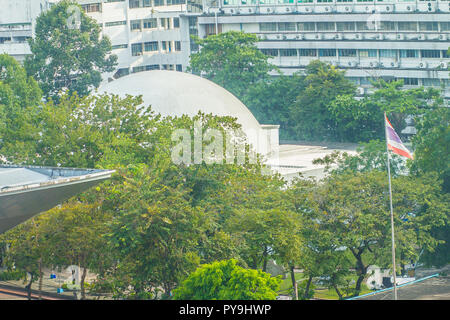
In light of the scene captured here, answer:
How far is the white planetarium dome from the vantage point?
4819 cm

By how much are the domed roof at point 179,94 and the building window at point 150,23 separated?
48952 millimetres

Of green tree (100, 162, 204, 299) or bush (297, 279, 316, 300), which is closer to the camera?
green tree (100, 162, 204, 299)

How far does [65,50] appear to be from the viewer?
80938 millimetres

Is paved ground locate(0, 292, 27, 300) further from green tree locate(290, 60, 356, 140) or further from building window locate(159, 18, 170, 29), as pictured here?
→ building window locate(159, 18, 170, 29)

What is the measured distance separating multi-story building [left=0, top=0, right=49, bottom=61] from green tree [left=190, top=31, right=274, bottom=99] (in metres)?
30.2

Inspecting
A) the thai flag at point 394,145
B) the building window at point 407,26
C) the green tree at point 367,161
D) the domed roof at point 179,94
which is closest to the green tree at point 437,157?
the green tree at point 367,161

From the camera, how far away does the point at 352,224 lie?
1278 inches

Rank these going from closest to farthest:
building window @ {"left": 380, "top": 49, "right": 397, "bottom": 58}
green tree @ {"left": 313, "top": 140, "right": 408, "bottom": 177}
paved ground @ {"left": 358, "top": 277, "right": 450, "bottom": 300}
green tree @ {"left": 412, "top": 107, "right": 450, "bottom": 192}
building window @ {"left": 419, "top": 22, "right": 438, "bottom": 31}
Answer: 1. paved ground @ {"left": 358, "top": 277, "right": 450, "bottom": 300}
2. green tree @ {"left": 412, "top": 107, "right": 450, "bottom": 192}
3. green tree @ {"left": 313, "top": 140, "right": 408, "bottom": 177}
4. building window @ {"left": 419, "top": 22, "right": 438, "bottom": 31}
5. building window @ {"left": 380, "top": 49, "right": 397, "bottom": 58}

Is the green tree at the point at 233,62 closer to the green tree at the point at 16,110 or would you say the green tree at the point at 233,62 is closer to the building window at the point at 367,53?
the building window at the point at 367,53

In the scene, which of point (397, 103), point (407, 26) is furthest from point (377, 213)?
point (407, 26)

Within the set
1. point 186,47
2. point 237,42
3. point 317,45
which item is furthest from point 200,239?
point 186,47

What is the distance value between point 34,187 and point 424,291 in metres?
18.4

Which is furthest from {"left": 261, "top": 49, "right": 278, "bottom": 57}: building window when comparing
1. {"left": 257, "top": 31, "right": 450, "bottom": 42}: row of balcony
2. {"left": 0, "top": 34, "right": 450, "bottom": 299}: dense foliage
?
{"left": 0, "top": 34, "right": 450, "bottom": 299}: dense foliage

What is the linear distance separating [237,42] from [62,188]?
56482mm
